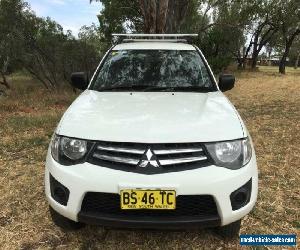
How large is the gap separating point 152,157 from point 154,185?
0.21 m

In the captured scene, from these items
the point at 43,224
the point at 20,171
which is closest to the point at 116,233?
the point at 43,224

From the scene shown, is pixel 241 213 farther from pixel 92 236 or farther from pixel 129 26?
pixel 129 26

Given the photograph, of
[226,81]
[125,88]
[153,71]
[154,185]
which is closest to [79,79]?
[125,88]

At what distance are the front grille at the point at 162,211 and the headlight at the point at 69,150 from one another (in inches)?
12.3

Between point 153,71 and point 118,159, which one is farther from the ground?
point 153,71

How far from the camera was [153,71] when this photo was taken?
14.9 feet

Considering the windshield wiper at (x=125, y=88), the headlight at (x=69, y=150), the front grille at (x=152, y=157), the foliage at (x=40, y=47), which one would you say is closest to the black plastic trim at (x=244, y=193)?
the front grille at (x=152, y=157)

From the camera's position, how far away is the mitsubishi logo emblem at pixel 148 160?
9.35ft

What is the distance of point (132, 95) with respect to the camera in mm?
3988

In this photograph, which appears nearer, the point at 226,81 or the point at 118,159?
the point at 118,159

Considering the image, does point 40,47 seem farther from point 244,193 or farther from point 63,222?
point 244,193

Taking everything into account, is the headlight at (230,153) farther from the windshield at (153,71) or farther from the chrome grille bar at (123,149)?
the windshield at (153,71)

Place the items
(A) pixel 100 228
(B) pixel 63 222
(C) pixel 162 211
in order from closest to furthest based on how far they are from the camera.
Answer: (C) pixel 162 211 < (B) pixel 63 222 < (A) pixel 100 228

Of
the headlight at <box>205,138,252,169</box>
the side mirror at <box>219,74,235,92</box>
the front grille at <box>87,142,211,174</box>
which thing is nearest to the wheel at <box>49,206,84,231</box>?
the front grille at <box>87,142,211,174</box>
